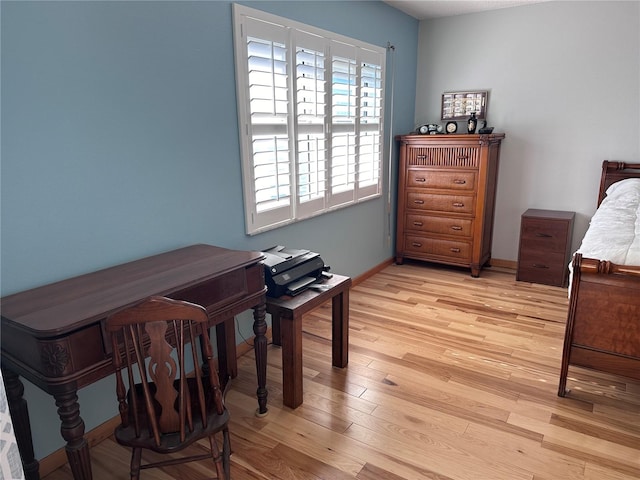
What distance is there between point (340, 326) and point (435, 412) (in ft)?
2.25

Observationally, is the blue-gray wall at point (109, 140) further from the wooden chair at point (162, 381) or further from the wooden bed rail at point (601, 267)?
the wooden bed rail at point (601, 267)

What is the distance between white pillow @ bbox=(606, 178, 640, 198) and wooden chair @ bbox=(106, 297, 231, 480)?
334 cm

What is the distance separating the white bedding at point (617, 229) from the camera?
218 centimetres

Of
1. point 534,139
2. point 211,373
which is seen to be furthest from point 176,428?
point 534,139

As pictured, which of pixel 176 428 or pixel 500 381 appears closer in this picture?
pixel 176 428

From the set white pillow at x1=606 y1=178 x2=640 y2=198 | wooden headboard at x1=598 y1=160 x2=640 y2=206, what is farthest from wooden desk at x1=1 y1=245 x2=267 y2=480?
wooden headboard at x1=598 y1=160 x2=640 y2=206

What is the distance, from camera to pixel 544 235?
3781 millimetres

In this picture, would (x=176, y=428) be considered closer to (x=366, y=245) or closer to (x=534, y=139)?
(x=366, y=245)

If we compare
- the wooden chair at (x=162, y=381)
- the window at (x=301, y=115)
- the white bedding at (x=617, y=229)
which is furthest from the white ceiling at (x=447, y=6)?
the wooden chair at (x=162, y=381)

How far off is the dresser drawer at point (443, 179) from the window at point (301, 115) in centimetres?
64

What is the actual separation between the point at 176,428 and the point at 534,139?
393 centimetres

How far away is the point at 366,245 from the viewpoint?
13.3 ft

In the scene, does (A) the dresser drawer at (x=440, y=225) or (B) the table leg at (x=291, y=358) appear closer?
(B) the table leg at (x=291, y=358)

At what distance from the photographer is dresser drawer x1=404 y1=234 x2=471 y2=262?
4.14m
